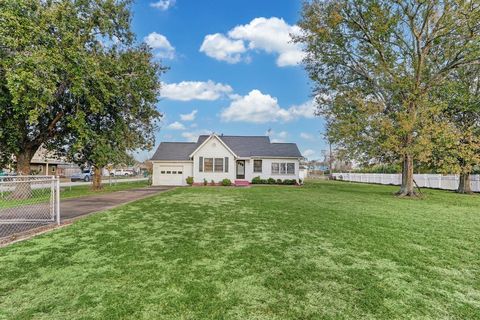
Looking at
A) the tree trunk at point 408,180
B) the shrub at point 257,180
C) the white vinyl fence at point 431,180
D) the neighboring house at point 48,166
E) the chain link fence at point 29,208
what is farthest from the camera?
the neighboring house at point 48,166

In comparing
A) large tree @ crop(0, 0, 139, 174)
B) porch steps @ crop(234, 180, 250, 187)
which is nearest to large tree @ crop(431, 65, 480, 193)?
porch steps @ crop(234, 180, 250, 187)

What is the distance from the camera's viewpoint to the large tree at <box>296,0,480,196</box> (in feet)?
51.5

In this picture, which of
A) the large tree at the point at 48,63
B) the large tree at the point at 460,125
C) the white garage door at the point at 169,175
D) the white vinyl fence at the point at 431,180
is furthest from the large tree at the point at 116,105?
the white vinyl fence at the point at 431,180

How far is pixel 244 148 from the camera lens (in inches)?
1174

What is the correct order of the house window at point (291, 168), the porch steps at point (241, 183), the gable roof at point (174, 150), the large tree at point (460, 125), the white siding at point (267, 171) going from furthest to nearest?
the house window at point (291, 168) < the white siding at point (267, 171) < the gable roof at point (174, 150) < the porch steps at point (241, 183) < the large tree at point (460, 125)

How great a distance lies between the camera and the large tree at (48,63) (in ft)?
39.8

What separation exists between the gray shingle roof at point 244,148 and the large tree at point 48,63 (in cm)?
1123

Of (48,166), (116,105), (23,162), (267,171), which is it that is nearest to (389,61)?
(267,171)

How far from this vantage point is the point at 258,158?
2850 centimetres

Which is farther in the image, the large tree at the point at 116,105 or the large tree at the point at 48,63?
the large tree at the point at 116,105

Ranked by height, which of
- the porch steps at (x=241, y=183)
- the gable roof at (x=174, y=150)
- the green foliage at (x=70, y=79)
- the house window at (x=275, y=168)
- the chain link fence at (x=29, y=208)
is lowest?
the porch steps at (x=241, y=183)

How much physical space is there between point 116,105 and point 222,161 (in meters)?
11.7

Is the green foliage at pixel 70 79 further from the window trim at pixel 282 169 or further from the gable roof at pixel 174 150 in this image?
the window trim at pixel 282 169

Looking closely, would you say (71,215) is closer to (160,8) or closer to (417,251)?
(417,251)
